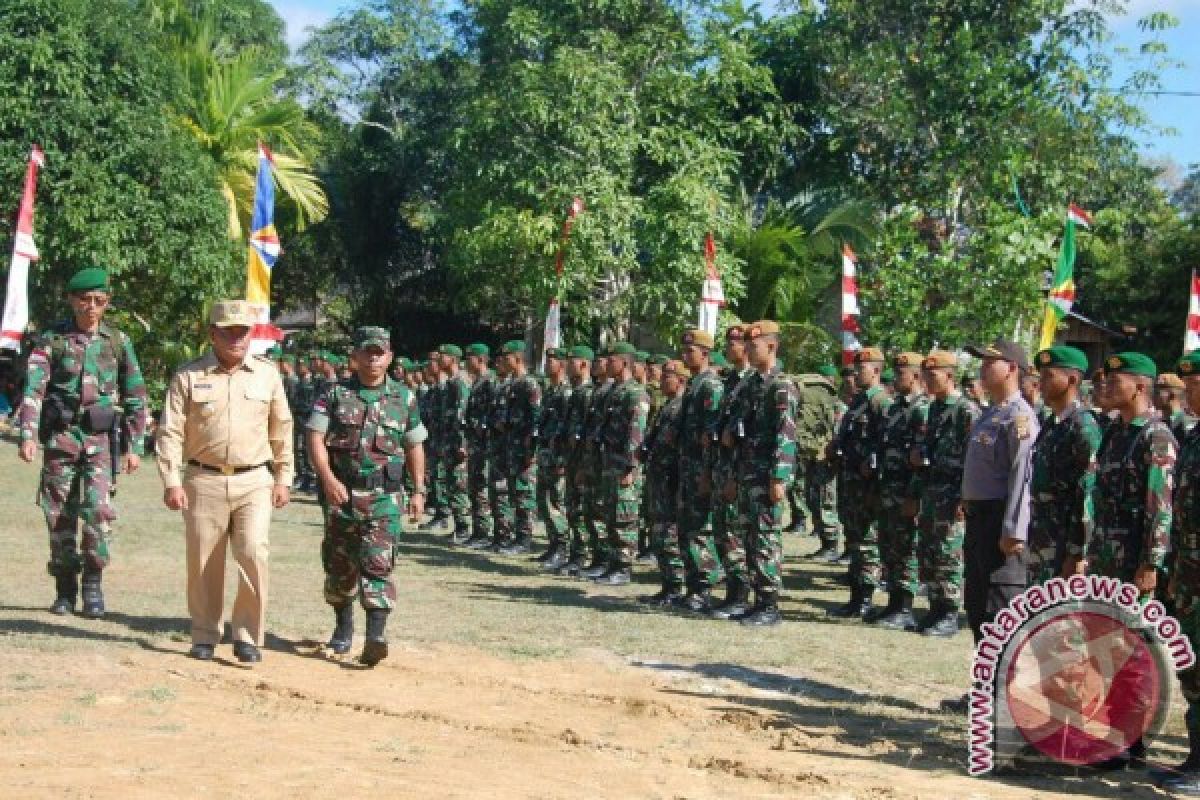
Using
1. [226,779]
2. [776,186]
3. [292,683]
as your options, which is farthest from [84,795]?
[776,186]

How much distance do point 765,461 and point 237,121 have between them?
21745mm

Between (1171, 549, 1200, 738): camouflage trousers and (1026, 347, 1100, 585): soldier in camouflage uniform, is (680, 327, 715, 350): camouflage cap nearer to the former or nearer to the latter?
(1026, 347, 1100, 585): soldier in camouflage uniform

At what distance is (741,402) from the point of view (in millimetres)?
10977

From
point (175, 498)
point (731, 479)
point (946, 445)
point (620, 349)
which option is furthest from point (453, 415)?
point (175, 498)

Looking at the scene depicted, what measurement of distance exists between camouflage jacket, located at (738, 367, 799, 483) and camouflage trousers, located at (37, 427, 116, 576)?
4458mm

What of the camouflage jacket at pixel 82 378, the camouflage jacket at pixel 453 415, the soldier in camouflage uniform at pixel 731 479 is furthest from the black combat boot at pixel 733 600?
the camouflage jacket at pixel 453 415

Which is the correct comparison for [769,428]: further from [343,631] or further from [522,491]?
[522,491]

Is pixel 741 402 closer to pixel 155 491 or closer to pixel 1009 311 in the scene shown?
pixel 1009 311

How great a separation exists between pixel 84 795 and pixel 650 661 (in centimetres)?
437

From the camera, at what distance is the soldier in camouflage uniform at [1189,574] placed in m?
6.50

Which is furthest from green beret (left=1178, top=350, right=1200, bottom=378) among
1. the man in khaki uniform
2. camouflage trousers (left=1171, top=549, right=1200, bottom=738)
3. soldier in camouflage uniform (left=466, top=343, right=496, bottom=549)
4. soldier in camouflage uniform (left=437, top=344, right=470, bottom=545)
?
soldier in camouflage uniform (left=437, top=344, right=470, bottom=545)

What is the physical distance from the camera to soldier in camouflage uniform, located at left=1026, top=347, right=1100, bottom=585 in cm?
730

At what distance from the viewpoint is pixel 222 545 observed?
874 centimetres

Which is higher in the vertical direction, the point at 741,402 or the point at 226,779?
the point at 741,402
